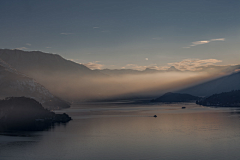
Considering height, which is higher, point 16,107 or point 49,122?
point 16,107

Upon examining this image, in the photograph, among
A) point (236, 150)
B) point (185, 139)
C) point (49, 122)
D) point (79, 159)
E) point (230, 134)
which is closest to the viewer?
point (79, 159)

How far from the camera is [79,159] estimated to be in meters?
78.3

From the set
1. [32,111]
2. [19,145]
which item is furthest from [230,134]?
[32,111]

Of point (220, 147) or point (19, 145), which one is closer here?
point (220, 147)

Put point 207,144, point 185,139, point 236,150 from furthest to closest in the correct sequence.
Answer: point 185,139
point 207,144
point 236,150

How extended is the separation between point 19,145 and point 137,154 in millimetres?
53149

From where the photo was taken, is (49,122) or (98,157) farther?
(49,122)

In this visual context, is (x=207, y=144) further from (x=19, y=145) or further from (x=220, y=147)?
(x=19, y=145)

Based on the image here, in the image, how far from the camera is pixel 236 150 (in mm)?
87250

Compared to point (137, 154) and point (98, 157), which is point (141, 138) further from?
point (98, 157)

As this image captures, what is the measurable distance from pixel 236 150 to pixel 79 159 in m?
58.2

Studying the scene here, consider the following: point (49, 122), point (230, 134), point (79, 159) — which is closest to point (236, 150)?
point (230, 134)

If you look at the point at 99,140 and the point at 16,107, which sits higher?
the point at 16,107

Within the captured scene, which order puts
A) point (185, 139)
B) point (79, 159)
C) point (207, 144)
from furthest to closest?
point (185, 139)
point (207, 144)
point (79, 159)
